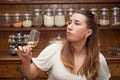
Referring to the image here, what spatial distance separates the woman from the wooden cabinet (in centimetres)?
119

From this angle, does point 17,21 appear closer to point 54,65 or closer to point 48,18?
point 48,18

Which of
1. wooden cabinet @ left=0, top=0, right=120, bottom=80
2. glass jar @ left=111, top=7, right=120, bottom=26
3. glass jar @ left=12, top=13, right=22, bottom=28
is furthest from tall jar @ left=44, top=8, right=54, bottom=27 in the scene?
glass jar @ left=111, top=7, right=120, bottom=26

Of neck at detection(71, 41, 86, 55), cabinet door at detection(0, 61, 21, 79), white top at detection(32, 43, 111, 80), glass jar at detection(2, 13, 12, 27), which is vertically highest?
glass jar at detection(2, 13, 12, 27)

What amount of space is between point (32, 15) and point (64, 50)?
165 cm

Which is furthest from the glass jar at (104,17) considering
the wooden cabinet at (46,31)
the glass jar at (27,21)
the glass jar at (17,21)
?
the glass jar at (17,21)

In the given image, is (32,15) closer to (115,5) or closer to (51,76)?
(115,5)

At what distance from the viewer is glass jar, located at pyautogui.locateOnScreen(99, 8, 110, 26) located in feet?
10.9

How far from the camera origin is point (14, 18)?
3.39 meters

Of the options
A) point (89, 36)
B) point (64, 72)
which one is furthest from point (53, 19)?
point (64, 72)

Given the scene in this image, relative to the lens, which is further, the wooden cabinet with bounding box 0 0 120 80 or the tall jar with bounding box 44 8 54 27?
the tall jar with bounding box 44 8 54 27

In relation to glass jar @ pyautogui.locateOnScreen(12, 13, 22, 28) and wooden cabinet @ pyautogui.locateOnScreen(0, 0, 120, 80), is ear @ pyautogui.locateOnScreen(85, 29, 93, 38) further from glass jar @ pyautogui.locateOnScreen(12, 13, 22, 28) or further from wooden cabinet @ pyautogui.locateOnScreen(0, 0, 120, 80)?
glass jar @ pyautogui.locateOnScreen(12, 13, 22, 28)

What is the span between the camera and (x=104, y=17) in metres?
3.36

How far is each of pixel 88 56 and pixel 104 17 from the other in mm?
1580

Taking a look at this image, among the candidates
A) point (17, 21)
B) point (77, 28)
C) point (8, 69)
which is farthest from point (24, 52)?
point (17, 21)
